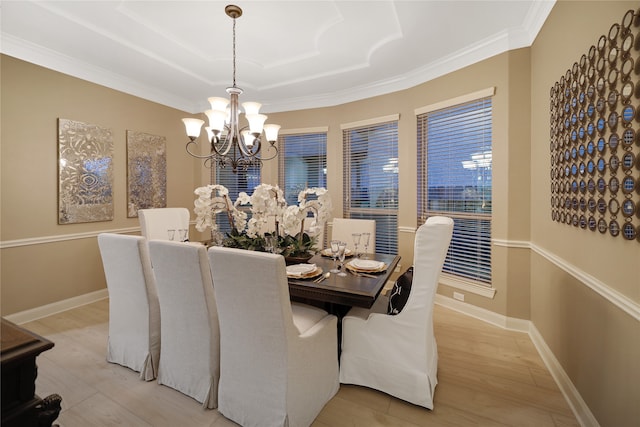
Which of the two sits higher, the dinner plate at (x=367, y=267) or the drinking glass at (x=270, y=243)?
the drinking glass at (x=270, y=243)

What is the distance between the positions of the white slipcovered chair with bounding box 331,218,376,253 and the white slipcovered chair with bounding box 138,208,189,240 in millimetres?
1854

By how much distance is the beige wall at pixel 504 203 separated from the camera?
147 cm

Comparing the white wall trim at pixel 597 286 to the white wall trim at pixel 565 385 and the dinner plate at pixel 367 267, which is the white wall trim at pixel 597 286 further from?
the dinner plate at pixel 367 267

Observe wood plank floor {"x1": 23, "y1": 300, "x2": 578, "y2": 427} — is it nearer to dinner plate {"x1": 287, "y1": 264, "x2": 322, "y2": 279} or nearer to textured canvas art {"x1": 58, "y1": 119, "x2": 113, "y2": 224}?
dinner plate {"x1": 287, "y1": 264, "x2": 322, "y2": 279}

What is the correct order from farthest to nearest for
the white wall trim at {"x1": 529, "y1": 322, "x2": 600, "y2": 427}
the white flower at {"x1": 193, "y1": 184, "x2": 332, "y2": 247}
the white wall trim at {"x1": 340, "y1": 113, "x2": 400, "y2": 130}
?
the white wall trim at {"x1": 340, "y1": 113, "x2": 400, "y2": 130} < the white flower at {"x1": 193, "y1": 184, "x2": 332, "y2": 247} < the white wall trim at {"x1": 529, "y1": 322, "x2": 600, "y2": 427}

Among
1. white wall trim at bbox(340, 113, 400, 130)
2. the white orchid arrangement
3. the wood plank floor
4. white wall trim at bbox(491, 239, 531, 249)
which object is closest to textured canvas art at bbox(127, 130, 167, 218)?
the wood plank floor

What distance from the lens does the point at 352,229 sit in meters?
3.16

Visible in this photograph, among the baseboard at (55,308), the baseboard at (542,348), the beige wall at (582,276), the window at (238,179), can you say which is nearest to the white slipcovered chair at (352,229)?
the baseboard at (542,348)

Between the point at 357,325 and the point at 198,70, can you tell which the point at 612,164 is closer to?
the point at 357,325

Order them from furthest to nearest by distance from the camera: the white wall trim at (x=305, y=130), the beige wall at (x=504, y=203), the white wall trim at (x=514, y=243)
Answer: the white wall trim at (x=305, y=130)
the white wall trim at (x=514, y=243)
the beige wall at (x=504, y=203)

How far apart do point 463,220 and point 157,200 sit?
4068mm

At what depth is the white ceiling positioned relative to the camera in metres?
2.39

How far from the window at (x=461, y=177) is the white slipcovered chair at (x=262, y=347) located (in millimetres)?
2165

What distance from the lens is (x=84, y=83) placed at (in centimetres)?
337
